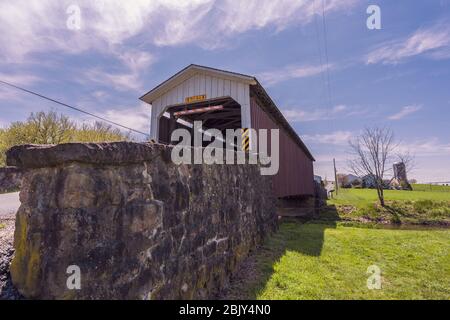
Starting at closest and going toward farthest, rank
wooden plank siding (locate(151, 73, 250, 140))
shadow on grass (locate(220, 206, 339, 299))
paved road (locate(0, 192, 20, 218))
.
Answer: shadow on grass (locate(220, 206, 339, 299)) < paved road (locate(0, 192, 20, 218)) < wooden plank siding (locate(151, 73, 250, 140))

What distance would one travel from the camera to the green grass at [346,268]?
145 inches

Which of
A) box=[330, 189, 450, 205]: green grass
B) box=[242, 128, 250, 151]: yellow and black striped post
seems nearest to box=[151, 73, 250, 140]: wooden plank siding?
box=[242, 128, 250, 151]: yellow and black striped post

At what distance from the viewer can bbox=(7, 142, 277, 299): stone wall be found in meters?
1.69

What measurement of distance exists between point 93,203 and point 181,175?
1124 mm

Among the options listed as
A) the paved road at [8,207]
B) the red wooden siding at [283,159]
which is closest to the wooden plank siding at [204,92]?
the red wooden siding at [283,159]

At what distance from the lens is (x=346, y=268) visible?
479cm

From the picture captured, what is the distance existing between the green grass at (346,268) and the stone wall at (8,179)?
1181 centimetres

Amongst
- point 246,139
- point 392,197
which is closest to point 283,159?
point 246,139

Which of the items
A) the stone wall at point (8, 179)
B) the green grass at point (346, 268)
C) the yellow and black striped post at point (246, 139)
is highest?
the yellow and black striped post at point (246, 139)

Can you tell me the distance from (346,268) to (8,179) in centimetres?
1377

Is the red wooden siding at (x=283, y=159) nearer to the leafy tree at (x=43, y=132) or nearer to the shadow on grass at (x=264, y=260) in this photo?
the shadow on grass at (x=264, y=260)

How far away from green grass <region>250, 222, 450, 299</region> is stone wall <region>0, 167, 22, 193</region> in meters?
11.8

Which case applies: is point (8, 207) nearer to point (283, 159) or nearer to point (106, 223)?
point (106, 223)

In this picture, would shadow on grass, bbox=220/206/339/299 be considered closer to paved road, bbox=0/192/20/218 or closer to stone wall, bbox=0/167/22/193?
paved road, bbox=0/192/20/218
